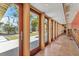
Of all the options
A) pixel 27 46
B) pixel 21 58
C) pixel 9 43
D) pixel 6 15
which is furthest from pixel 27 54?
pixel 6 15

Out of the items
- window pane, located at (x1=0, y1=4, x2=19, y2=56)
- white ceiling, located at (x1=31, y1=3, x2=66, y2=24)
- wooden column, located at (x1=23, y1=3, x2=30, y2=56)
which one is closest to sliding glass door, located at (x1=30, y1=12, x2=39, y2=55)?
wooden column, located at (x1=23, y1=3, x2=30, y2=56)

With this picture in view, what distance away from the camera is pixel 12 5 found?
10.1 feet

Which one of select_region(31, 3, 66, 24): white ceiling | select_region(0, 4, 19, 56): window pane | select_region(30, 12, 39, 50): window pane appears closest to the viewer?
select_region(0, 4, 19, 56): window pane

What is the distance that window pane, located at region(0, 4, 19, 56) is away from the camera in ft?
9.53

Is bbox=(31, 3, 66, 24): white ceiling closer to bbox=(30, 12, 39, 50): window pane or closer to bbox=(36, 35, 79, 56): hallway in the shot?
bbox=(30, 12, 39, 50): window pane

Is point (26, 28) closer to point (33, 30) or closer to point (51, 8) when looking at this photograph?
point (33, 30)

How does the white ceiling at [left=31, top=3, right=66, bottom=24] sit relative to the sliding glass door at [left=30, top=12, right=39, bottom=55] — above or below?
above

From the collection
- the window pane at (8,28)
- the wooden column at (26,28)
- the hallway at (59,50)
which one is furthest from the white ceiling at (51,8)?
the hallway at (59,50)

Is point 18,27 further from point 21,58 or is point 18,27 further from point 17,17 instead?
point 21,58

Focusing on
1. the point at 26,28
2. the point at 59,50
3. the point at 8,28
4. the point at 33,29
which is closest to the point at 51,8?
the point at 33,29

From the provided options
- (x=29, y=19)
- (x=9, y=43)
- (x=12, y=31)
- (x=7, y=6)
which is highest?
(x=7, y=6)

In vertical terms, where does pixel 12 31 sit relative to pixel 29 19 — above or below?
below

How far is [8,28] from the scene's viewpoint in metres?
3.01

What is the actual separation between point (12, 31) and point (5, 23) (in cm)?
25
